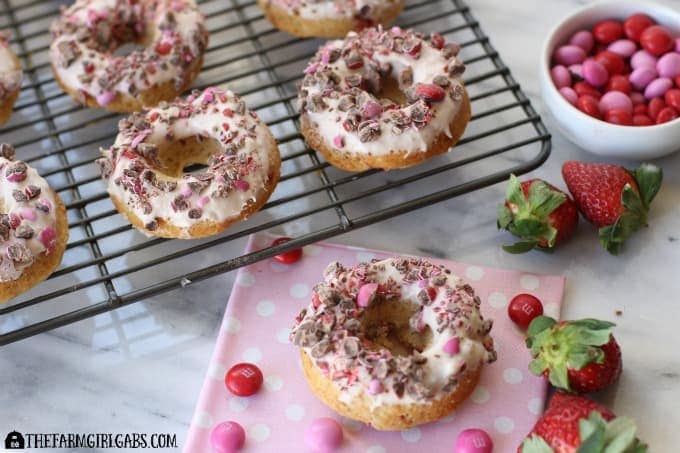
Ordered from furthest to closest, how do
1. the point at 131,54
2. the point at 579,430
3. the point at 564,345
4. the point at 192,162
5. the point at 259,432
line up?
the point at 131,54 → the point at 192,162 → the point at 259,432 → the point at 564,345 → the point at 579,430

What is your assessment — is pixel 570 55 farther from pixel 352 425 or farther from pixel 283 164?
pixel 352 425

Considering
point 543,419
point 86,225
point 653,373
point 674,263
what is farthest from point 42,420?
point 674,263

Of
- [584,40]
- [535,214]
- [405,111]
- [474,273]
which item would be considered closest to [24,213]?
[405,111]

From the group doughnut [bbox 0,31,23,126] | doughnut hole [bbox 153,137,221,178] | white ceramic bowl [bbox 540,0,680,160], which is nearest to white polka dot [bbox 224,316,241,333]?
doughnut hole [bbox 153,137,221,178]

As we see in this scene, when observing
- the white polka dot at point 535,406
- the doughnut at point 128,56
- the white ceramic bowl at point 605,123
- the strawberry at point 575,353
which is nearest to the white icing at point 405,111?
the white ceramic bowl at point 605,123

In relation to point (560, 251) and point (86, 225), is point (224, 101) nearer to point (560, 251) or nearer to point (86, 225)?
point (86, 225)

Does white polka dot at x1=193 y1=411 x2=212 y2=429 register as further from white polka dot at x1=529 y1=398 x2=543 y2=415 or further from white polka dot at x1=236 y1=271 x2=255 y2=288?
white polka dot at x1=529 y1=398 x2=543 y2=415
